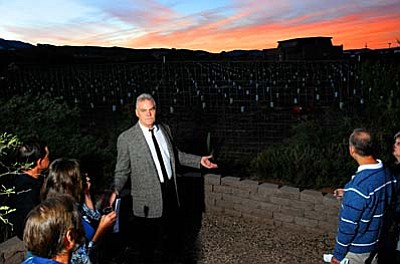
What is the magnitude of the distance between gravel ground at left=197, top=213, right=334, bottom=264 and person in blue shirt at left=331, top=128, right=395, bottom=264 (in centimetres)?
133

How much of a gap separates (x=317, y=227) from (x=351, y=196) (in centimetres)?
→ 209

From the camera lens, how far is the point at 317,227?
4.38 m

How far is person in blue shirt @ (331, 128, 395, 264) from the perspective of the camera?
2.40 meters

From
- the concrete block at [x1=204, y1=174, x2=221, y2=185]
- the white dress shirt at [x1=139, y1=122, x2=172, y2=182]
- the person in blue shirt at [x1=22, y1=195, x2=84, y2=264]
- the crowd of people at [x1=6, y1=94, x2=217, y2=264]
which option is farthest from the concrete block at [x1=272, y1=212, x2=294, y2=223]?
the person in blue shirt at [x1=22, y1=195, x2=84, y2=264]

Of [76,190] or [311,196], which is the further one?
[311,196]

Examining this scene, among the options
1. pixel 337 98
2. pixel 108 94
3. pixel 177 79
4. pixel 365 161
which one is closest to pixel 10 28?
pixel 108 94

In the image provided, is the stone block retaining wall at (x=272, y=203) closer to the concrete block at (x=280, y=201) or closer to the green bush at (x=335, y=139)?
the concrete block at (x=280, y=201)

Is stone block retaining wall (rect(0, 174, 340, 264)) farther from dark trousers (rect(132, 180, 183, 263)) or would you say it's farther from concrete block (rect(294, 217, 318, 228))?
dark trousers (rect(132, 180, 183, 263))

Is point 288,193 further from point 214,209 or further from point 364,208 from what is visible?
point 364,208

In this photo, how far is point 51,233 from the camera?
1625 mm

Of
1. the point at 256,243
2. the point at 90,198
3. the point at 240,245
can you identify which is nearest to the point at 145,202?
the point at 90,198

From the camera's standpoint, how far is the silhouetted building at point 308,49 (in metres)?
10.2

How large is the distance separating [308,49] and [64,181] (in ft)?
29.1

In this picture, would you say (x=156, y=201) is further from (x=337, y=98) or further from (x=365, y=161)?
(x=337, y=98)
